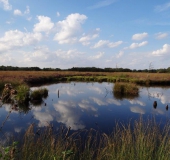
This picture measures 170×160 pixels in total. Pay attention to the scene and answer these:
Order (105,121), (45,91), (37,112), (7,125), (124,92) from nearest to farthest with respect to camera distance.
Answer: (7,125) < (105,121) < (37,112) < (45,91) < (124,92)

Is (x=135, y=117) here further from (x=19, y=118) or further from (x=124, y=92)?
(x=124, y=92)

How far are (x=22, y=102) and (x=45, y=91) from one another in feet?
17.0

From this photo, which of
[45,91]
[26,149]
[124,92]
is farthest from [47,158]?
[124,92]

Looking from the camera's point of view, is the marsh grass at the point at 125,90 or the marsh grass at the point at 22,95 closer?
the marsh grass at the point at 22,95

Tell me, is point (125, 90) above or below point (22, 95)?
below

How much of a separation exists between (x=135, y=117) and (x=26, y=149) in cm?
918

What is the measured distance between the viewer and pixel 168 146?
16.9ft

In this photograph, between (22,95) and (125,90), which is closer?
(22,95)

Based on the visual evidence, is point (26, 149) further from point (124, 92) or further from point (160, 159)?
point (124, 92)

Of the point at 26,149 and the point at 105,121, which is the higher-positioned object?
the point at 26,149

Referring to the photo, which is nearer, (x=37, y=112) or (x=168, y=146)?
(x=168, y=146)

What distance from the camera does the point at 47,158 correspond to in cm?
461

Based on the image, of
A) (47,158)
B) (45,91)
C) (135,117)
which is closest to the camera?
(47,158)

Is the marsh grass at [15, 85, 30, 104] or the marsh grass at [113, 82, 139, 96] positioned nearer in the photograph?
the marsh grass at [15, 85, 30, 104]
